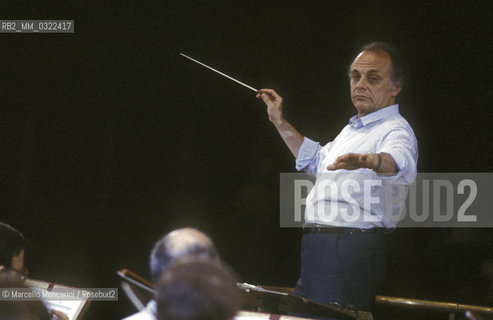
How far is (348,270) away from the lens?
7.71 feet

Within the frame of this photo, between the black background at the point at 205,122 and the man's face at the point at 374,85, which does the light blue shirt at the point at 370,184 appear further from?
the black background at the point at 205,122

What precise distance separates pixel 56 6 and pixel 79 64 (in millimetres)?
395

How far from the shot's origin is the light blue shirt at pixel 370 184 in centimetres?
237

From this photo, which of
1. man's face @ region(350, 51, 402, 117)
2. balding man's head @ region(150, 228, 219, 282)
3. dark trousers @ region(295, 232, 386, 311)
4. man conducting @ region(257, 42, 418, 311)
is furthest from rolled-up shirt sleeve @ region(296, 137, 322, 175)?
balding man's head @ region(150, 228, 219, 282)

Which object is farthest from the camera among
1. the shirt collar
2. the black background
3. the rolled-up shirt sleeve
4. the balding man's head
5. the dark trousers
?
the black background

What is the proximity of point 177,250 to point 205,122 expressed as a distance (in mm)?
2242

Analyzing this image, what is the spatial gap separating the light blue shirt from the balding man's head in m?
1.07

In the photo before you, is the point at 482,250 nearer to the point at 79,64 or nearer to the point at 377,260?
the point at 377,260

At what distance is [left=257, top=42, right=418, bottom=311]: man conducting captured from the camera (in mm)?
2337

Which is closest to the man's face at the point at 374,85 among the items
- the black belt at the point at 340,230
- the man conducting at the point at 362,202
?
the man conducting at the point at 362,202

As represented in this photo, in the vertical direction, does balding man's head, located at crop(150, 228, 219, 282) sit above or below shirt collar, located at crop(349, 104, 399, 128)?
below

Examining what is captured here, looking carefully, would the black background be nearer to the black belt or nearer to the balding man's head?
the black belt

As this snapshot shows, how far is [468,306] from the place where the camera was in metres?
2.79

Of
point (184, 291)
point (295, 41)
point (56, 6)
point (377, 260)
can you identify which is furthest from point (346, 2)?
point (184, 291)
